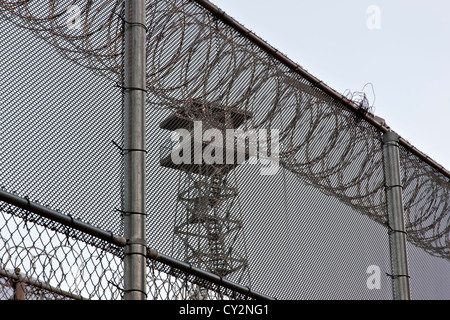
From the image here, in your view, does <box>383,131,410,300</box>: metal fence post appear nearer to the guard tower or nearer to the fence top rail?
the fence top rail

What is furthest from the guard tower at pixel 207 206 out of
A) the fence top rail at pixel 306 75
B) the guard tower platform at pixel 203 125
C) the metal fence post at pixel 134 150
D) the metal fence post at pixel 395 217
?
the metal fence post at pixel 395 217

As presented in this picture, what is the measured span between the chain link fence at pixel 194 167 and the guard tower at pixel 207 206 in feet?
0.04

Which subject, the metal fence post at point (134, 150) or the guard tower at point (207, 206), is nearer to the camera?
the metal fence post at point (134, 150)

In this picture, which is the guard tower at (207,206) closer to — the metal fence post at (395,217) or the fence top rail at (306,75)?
the fence top rail at (306,75)

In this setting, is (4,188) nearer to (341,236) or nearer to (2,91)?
(2,91)

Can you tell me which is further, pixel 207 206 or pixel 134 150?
pixel 207 206

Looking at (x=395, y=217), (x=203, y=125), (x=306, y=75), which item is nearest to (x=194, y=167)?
(x=203, y=125)

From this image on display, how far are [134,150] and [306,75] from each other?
8.02 ft

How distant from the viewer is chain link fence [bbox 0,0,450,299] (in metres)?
3.87

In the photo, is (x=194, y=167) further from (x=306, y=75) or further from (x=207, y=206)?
(x=306, y=75)

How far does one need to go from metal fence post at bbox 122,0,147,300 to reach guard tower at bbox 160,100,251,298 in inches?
16.2

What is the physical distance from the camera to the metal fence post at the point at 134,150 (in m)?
3.94

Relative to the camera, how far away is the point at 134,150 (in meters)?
4.11

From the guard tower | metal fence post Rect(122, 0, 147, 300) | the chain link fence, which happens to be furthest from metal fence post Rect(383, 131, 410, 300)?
metal fence post Rect(122, 0, 147, 300)
